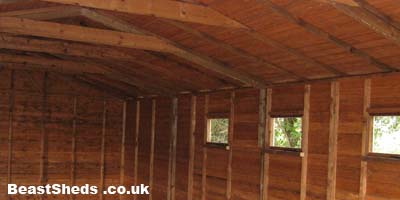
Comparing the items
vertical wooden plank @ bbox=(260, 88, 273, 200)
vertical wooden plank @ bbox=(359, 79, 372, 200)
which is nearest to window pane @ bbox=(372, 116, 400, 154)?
vertical wooden plank @ bbox=(359, 79, 372, 200)

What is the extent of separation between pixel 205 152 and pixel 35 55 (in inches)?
149

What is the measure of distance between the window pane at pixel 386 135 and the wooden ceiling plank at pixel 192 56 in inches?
82.7

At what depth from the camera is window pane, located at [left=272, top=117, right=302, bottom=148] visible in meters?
6.70

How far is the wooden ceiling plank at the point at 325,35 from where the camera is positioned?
4.83 meters

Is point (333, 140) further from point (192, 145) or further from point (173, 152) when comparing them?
point (173, 152)

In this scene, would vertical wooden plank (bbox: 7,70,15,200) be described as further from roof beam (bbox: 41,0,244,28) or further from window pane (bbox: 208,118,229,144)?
roof beam (bbox: 41,0,244,28)

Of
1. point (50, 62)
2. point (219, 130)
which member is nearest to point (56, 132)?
point (50, 62)

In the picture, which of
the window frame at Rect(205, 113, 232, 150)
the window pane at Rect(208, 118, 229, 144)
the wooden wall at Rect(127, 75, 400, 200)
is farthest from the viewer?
the window pane at Rect(208, 118, 229, 144)

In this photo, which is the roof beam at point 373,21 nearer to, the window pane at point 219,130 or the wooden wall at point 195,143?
the wooden wall at point 195,143

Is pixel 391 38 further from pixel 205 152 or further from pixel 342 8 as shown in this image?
pixel 205 152

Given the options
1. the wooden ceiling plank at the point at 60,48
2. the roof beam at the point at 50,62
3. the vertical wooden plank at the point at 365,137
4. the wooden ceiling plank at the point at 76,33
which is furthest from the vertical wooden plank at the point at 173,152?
the vertical wooden plank at the point at 365,137

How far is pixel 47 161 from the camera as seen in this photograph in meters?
11.6

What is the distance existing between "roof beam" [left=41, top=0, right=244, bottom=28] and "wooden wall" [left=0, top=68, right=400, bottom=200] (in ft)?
5.72

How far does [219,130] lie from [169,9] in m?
3.78
